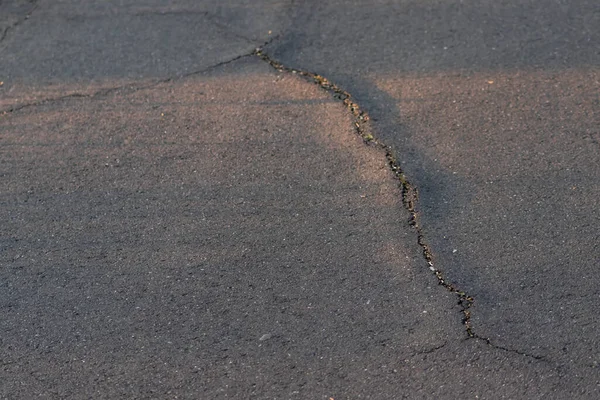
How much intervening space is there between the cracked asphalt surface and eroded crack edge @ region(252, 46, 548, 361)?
0.6 inches

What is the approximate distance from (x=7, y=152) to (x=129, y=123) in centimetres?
78

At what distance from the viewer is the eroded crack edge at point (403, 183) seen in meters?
4.01

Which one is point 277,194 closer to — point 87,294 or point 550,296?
point 87,294

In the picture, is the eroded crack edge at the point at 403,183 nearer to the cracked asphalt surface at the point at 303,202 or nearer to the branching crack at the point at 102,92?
the cracked asphalt surface at the point at 303,202

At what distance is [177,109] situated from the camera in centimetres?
568

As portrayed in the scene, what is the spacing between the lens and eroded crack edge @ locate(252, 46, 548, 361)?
4.01 metres

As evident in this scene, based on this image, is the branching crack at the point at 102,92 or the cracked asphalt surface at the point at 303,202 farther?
the branching crack at the point at 102,92

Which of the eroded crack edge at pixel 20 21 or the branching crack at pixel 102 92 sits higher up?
the branching crack at pixel 102 92

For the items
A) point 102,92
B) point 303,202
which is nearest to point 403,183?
point 303,202

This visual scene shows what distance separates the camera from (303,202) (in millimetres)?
4820

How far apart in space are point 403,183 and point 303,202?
1.94 feet

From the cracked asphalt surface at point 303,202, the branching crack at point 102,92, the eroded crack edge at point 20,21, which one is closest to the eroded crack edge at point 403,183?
the cracked asphalt surface at point 303,202

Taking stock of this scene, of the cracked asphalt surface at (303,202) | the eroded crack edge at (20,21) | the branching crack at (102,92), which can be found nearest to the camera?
the cracked asphalt surface at (303,202)

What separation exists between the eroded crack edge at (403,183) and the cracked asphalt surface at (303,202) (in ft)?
0.05
